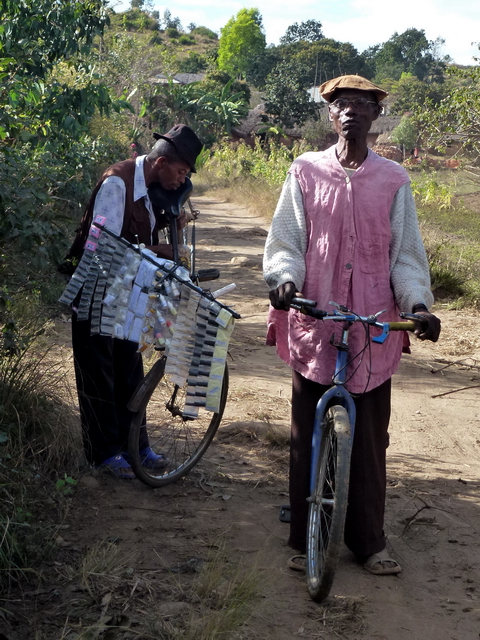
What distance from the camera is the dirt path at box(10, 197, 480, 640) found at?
9.72ft

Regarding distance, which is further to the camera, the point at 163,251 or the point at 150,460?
the point at 150,460

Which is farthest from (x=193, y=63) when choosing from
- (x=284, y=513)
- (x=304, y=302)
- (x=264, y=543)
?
(x=304, y=302)

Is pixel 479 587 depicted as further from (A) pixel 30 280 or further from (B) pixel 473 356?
(B) pixel 473 356

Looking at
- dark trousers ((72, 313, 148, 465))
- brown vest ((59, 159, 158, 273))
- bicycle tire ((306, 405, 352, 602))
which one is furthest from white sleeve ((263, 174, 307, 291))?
dark trousers ((72, 313, 148, 465))

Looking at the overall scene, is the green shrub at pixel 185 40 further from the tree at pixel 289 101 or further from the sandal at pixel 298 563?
the sandal at pixel 298 563

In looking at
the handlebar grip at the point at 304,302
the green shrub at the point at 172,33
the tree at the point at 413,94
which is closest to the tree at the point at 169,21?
the green shrub at the point at 172,33

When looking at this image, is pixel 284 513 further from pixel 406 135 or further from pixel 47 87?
pixel 406 135

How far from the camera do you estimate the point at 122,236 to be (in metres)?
4.06

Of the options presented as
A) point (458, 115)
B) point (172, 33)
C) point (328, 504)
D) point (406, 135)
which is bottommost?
point (328, 504)

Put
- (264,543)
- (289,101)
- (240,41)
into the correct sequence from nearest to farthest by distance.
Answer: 1. (264,543)
2. (289,101)
3. (240,41)

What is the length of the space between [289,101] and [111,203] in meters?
38.7

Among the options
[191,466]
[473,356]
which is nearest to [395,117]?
[473,356]

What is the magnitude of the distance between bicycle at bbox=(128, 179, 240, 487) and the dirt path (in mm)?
128

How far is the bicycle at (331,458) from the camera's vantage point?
118 inches
